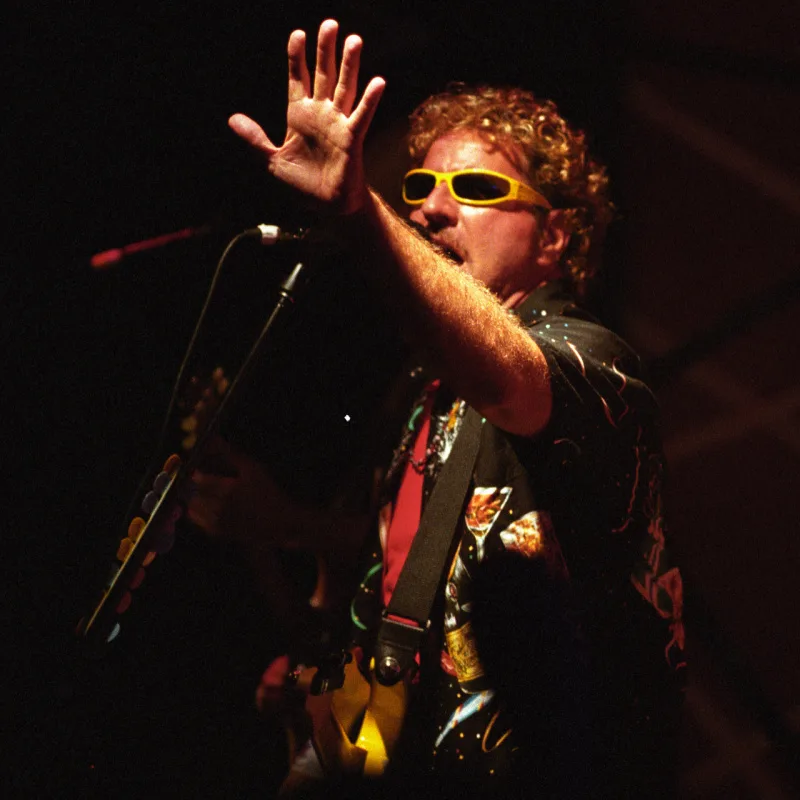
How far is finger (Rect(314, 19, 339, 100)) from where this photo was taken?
867mm

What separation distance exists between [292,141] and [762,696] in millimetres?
2065

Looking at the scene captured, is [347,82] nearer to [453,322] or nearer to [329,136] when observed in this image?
[329,136]

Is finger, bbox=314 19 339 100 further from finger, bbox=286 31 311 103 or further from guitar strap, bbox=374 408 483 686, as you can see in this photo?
guitar strap, bbox=374 408 483 686

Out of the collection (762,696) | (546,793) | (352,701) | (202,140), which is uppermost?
(202,140)

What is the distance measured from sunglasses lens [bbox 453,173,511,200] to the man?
29 cm

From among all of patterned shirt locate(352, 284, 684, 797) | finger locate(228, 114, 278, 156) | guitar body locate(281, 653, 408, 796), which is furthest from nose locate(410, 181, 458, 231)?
guitar body locate(281, 653, 408, 796)

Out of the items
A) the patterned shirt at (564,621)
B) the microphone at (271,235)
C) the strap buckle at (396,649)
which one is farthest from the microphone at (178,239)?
the strap buckle at (396,649)

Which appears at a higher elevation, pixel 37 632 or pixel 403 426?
pixel 403 426

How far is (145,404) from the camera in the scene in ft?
5.88

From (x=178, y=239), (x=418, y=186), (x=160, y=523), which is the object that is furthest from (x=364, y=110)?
(x=418, y=186)

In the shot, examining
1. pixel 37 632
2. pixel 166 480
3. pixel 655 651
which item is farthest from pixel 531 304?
pixel 37 632

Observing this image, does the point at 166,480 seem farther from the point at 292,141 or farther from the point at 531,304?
the point at 531,304

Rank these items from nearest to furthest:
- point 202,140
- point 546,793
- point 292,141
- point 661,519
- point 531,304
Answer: point 292,141 < point 546,793 < point 661,519 < point 531,304 < point 202,140

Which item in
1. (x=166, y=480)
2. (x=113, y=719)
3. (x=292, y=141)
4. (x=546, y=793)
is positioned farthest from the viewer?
(x=113, y=719)
